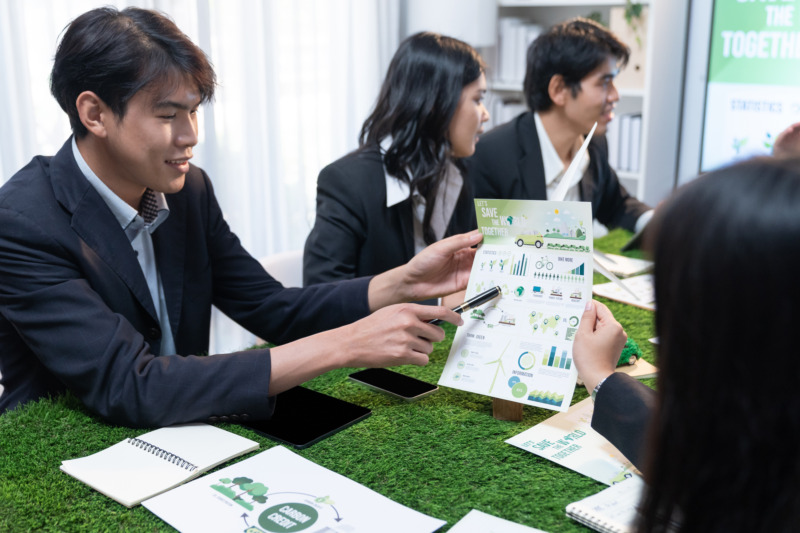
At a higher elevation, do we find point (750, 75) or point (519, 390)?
point (750, 75)

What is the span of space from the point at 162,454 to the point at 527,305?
598mm

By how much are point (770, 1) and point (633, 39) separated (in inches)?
27.4

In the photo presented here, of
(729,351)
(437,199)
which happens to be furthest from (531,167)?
(729,351)

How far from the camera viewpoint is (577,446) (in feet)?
3.54

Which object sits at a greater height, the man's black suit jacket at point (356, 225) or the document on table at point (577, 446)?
the man's black suit jacket at point (356, 225)

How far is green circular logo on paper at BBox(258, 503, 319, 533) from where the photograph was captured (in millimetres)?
880

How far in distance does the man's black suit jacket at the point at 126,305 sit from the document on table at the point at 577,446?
423 millimetres

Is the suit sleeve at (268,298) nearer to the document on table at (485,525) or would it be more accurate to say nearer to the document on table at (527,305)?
the document on table at (527,305)

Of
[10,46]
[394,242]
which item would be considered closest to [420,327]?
[394,242]

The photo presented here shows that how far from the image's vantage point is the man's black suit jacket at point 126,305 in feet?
3.79

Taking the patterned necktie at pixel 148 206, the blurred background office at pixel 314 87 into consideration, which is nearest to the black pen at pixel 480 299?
the patterned necktie at pixel 148 206

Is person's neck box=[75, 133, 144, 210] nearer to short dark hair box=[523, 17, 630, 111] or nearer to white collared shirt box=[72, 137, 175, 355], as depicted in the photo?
white collared shirt box=[72, 137, 175, 355]

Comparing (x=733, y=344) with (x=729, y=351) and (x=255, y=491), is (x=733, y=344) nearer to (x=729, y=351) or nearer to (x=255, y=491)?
(x=729, y=351)

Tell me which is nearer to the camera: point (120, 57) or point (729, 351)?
point (729, 351)
